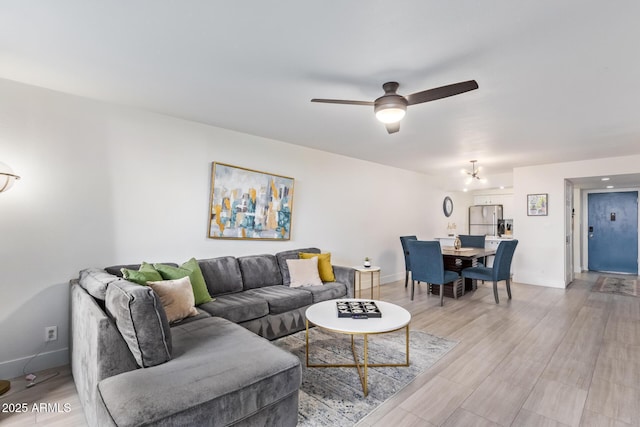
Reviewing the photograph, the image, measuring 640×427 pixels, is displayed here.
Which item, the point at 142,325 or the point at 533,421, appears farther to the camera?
the point at 533,421

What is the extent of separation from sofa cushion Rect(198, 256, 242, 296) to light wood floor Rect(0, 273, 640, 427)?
4.25ft

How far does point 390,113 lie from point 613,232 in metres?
8.38

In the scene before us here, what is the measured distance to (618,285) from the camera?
589 cm

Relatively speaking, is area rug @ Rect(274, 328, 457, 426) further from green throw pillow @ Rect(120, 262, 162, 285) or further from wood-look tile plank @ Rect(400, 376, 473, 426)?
green throw pillow @ Rect(120, 262, 162, 285)

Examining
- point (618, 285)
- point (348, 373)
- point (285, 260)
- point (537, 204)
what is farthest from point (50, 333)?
point (618, 285)

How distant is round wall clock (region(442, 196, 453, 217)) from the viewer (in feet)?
26.2

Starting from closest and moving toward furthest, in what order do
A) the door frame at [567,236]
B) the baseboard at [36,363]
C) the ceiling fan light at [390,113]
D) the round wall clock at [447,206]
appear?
the ceiling fan light at [390,113]
the baseboard at [36,363]
the door frame at [567,236]
the round wall clock at [447,206]

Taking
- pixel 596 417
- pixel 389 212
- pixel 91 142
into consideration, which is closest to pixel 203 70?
pixel 91 142

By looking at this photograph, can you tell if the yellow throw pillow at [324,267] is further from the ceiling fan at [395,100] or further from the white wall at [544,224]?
the white wall at [544,224]

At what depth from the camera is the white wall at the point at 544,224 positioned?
18.5 ft

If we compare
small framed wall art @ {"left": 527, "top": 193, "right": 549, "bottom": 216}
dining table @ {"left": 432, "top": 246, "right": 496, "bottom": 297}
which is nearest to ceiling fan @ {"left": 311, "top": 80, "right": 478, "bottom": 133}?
dining table @ {"left": 432, "top": 246, "right": 496, "bottom": 297}

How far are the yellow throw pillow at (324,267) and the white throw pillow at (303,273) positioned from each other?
117 millimetres

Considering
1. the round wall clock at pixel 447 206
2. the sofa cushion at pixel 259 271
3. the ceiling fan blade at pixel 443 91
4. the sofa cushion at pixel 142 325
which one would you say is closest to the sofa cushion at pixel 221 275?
the sofa cushion at pixel 259 271

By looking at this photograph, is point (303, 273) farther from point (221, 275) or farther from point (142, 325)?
point (142, 325)
